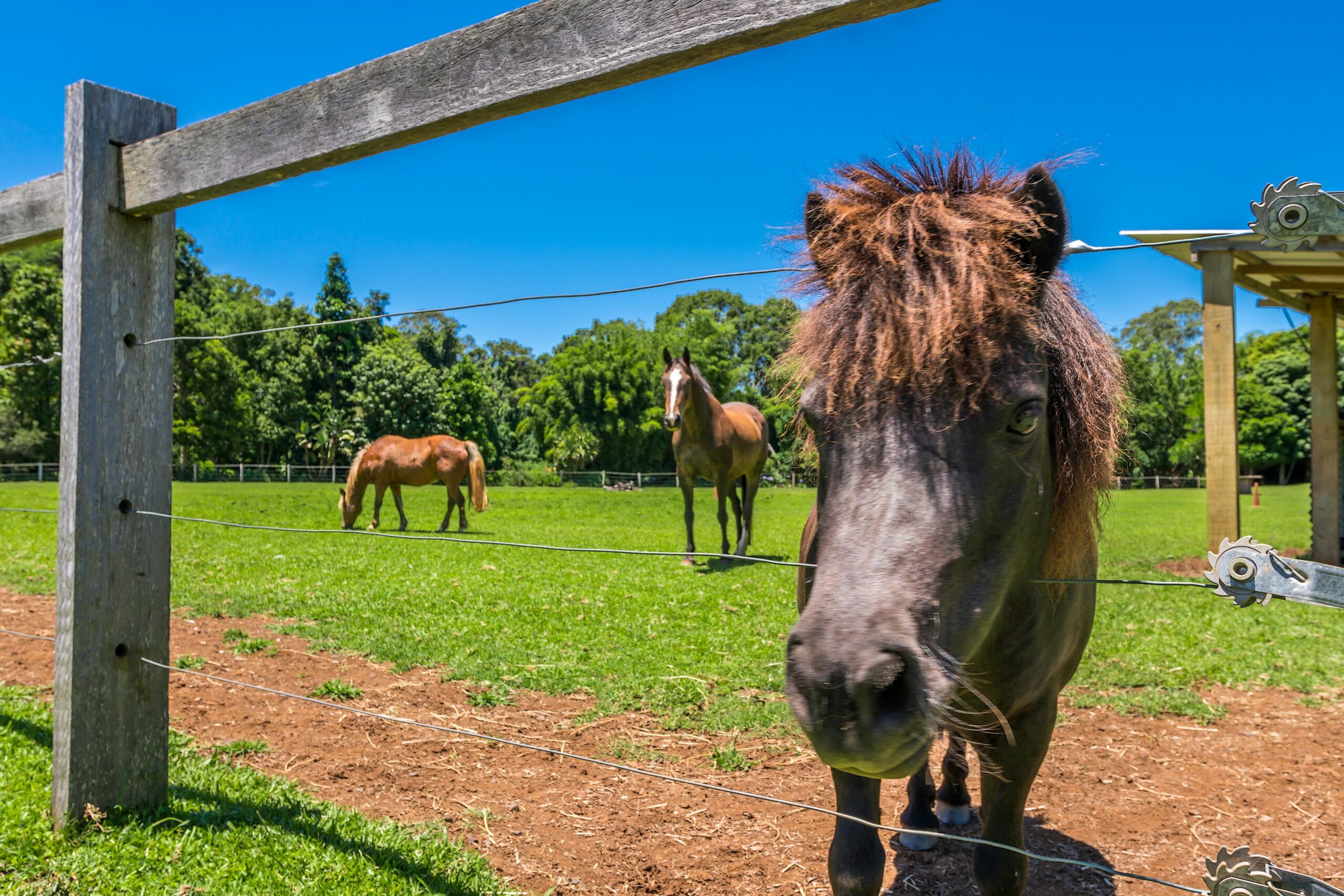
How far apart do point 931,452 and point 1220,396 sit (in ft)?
23.3

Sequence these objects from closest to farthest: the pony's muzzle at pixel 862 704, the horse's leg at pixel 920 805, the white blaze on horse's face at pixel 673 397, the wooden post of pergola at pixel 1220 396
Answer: the pony's muzzle at pixel 862 704
the horse's leg at pixel 920 805
the wooden post of pergola at pixel 1220 396
the white blaze on horse's face at pixel 673 397

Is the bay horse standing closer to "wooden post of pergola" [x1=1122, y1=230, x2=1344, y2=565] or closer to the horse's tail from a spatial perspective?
the horse's tail

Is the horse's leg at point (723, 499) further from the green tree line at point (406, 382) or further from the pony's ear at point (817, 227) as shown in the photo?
the pony's ear at point (817, 227)

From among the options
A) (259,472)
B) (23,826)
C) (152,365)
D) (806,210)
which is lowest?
(23,826)

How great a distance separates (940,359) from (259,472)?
183 inches

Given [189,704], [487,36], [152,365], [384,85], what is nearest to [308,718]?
[189,704]

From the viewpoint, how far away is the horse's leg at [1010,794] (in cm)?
222

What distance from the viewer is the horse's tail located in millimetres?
8039

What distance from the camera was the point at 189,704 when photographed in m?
4.29

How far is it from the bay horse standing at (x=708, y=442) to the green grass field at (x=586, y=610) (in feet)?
2.43

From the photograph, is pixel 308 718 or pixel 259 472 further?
pixel 259 472

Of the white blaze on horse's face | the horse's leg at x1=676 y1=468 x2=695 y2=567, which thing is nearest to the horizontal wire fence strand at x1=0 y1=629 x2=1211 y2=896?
the white blaze on horse's face

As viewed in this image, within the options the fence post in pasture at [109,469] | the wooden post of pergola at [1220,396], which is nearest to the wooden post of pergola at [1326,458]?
the wooden post of pergola at [1220,396]

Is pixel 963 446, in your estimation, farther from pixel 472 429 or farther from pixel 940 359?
pixel 472 429
